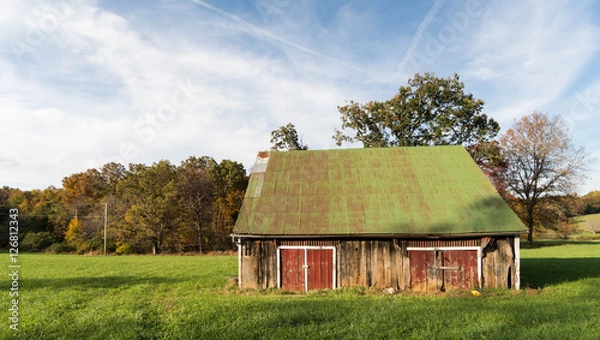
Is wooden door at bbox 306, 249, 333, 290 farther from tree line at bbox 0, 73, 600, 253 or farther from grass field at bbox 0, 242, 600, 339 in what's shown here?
tree line at bbox 0, 73, 600, 253

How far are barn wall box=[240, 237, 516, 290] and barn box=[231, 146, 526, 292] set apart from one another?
38 mm

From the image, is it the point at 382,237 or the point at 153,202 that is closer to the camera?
the point at 382,237

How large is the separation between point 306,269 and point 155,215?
31.9 metres

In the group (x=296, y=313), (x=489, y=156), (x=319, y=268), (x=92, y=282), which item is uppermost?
(x=489, y=156)

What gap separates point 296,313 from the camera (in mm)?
10000

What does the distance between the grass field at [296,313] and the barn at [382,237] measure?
786 mm

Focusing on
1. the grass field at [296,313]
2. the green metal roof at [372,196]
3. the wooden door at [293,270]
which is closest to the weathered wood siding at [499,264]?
the grass field at [296,313]

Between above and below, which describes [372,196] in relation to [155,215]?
above

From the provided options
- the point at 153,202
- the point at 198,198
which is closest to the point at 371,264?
the point at 198,198

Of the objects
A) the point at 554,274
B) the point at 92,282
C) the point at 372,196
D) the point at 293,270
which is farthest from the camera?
the point at 554,274

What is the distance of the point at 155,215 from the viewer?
4106 centimetres

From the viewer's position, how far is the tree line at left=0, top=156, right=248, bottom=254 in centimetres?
4144

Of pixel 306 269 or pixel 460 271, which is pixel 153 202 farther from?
pixel 460 271

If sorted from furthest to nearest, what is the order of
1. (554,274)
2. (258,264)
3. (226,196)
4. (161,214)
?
(226,196) → (161,214) → (554,274) → (258,264)
